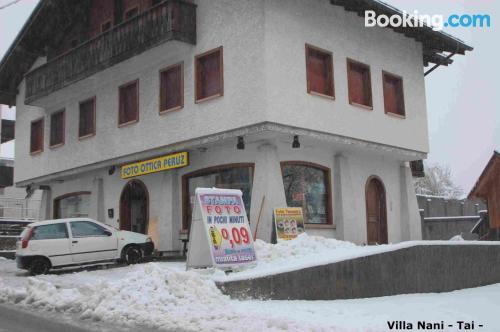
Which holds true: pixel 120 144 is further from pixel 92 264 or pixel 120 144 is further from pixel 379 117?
pixel 379 117

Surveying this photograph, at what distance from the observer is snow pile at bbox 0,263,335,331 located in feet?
28.3

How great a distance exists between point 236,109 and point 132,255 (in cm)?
550

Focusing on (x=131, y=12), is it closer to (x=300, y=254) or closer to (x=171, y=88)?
(x=171, y=88)

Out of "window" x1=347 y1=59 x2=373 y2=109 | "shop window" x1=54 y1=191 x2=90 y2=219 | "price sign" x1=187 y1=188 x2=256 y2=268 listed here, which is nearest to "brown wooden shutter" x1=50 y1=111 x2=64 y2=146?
"shop window" x1=54 y1=191 x2=90 y2=219

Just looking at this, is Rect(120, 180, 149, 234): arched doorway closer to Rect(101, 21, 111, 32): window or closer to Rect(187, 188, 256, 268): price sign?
Rect(101, 21, 111, 32): window

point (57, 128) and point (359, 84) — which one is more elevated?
point (359, 84)

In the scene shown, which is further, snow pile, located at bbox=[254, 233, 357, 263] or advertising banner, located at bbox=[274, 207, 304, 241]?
advertising banner, located at bbox=[274, 207, 304, 241]

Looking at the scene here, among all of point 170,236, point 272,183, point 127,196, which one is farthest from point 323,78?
Result: point 127,196

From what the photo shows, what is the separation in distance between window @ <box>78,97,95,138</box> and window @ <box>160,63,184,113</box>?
14.7ft

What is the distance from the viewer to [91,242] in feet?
56.0

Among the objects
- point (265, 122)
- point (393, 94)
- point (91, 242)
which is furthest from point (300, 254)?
point (393, 94)

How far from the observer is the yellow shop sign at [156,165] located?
18.8 meters

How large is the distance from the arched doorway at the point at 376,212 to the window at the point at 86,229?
9138 millimetres

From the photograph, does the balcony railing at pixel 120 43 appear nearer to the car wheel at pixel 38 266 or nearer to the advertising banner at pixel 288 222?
the advertising banner at pixel 288 222
